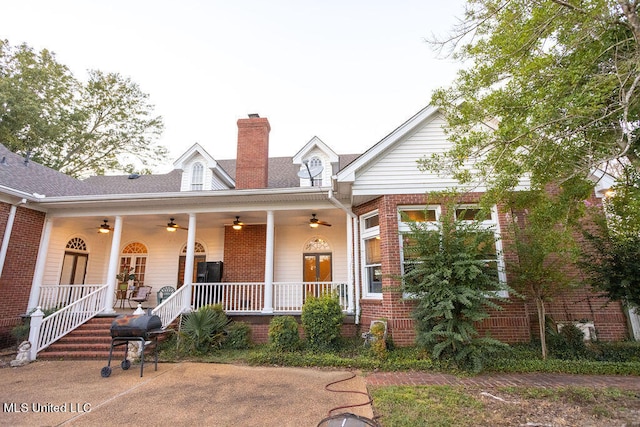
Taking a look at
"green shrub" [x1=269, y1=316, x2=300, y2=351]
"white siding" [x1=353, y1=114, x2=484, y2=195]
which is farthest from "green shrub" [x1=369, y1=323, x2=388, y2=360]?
"white siding" [x1=353, y1=114, x2=484, y2=195]

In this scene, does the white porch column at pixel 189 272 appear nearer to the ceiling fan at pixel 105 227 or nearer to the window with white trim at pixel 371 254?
the ceiling fan at pixel 105 227

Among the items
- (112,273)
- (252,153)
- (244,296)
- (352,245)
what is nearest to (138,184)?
(112,273)

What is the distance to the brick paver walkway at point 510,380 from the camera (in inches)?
186

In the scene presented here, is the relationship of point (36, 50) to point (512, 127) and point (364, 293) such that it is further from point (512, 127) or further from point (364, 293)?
point (512, 127)

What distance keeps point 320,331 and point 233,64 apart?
10552 mm

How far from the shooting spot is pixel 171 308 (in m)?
7.59

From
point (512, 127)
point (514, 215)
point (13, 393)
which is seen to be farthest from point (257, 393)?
point (514, 215)

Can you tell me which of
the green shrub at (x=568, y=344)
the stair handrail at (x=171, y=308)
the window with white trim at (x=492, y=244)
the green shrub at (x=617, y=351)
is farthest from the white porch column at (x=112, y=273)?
the green shrub at (x=617, y=351)

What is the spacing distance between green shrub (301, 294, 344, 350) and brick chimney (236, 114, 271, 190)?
17.3 feet

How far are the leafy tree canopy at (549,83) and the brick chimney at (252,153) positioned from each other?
685 centimetres

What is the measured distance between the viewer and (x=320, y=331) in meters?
6.60

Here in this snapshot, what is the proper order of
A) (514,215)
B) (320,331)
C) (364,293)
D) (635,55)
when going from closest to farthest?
1. (635,55)
2. (320,331)
3. (514,215)
4. (364,293)

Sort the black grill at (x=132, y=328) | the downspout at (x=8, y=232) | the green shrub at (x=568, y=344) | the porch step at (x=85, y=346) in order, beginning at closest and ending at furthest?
the black grill at (x=132, y=328) → the green shrub at (x=568, y=344) → the porch step at (x=85, y=346) → the downspout at (x=8, y=232)

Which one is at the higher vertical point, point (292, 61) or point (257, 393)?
point (292, 61)
